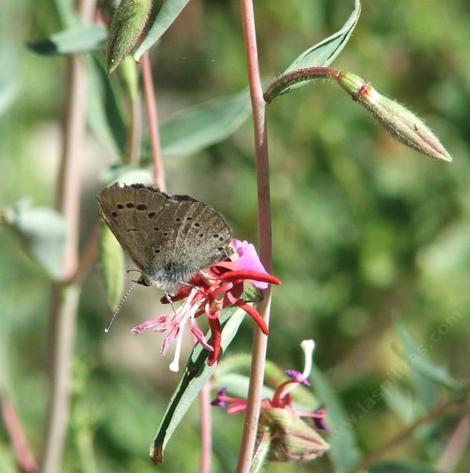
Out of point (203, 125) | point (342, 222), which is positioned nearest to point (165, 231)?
Result: point (203, 125)

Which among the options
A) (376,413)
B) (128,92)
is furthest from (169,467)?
(128,92)

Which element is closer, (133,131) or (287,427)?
(287,427)

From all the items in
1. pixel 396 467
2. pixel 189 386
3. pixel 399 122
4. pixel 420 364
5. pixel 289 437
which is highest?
pixel 399 122

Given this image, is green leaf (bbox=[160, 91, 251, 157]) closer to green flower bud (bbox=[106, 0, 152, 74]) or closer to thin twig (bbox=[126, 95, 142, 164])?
thin twig (bbox=[126, 95, 142, 164])

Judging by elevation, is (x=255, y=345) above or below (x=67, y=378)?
above

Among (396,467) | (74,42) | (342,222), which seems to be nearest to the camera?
(74,42)

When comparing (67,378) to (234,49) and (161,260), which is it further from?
(234,49)

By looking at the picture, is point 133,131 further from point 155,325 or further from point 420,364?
point 420,364

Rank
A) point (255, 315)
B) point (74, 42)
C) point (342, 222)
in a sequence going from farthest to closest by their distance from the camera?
point (342, 222)
point (74, 42)
point (255, 315)

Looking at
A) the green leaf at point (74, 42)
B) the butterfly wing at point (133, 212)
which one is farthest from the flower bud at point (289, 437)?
the green leaf at point (74, 42)
